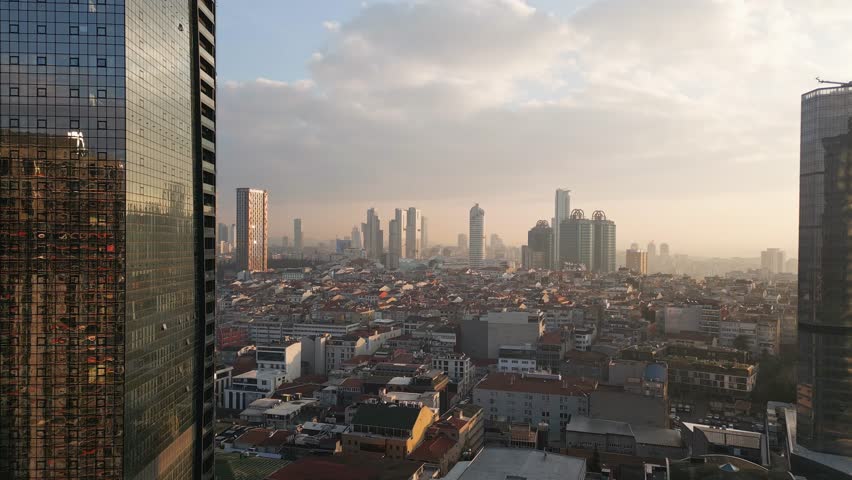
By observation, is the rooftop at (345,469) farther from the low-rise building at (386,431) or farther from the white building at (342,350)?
the white building at (342,350)

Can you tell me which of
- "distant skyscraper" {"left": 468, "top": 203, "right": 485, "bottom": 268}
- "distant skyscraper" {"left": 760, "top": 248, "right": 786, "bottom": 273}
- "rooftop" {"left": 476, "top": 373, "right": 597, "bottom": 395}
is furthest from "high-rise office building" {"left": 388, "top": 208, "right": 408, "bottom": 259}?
"rooftop" {"left": 476, "top": 373, "right": 597, "bottom": 395}

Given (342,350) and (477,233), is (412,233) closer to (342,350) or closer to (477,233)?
(477,233)

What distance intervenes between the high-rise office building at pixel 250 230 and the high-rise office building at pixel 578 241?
3583 cm

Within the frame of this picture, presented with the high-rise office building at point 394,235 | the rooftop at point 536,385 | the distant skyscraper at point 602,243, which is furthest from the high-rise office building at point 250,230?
the rooftop at point 536,385

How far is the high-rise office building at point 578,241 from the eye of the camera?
76125 millimetres

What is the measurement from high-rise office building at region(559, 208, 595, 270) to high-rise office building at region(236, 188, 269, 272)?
118 ft

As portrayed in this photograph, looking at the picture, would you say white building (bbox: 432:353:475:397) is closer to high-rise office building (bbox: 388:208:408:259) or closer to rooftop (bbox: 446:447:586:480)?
rooftop (bbox: 446:447:586:480)

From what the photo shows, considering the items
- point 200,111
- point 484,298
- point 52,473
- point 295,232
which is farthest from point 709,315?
point 295,232

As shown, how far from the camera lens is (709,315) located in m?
31.5

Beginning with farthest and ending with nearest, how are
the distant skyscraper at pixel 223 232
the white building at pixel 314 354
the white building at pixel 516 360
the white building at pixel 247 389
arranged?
the distant skyscraper at pixel 223 232 → the white building at pixel 314 354 → the white building at pixel 516 360 → the white building at pixel 247 389

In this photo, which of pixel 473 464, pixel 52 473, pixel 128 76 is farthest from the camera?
pixel 473 464

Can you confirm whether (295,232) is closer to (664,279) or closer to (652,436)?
(664,279)

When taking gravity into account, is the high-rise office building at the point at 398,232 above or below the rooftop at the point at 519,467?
above

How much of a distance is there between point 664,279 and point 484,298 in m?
21.6
